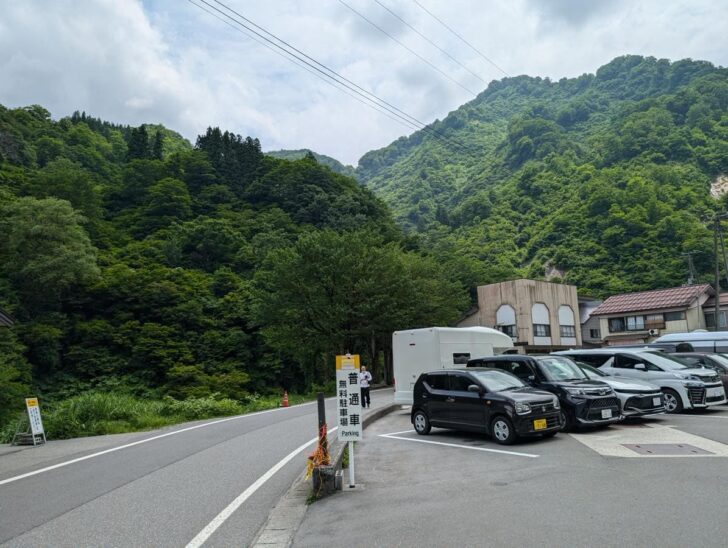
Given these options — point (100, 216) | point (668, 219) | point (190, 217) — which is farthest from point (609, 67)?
point (100, 216)

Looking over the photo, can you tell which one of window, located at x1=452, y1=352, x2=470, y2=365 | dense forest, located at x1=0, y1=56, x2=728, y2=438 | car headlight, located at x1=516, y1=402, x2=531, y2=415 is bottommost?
car headlight, located at x1=516, y1=402, x2=531, y2=415

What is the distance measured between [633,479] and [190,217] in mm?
68651

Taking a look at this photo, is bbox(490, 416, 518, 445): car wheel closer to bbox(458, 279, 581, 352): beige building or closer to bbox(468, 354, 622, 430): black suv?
bbox(468, 354, 622, 430): black suv

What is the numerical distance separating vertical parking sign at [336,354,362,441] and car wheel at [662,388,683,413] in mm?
10235

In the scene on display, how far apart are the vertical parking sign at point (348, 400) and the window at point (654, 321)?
44.6m

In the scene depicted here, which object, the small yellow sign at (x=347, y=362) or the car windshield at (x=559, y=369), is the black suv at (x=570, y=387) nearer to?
the car windshield at (x=559, y=369)

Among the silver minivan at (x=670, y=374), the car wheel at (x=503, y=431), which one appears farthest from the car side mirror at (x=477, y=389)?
the silver minivan at (x=670, y=374)

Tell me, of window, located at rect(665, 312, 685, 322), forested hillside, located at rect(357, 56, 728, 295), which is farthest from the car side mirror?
window, located at rect(665, 312, 685, 322)

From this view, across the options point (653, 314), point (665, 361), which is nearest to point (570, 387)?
point (665, 361)

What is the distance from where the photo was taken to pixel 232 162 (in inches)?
3371

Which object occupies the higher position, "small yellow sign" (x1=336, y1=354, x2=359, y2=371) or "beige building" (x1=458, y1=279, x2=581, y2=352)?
"beige building" (x1=458, y1=279, x2=581, y2=352)

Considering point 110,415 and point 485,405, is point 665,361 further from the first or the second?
point 110,415

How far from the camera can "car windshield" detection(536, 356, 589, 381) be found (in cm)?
1224

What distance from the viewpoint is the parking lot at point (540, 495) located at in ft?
16.6
